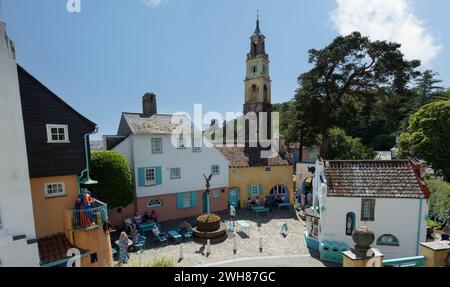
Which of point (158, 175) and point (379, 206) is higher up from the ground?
point (158, 175)

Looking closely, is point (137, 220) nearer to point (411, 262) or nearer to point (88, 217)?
point (88, 217)

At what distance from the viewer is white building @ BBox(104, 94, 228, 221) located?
17.9 meters

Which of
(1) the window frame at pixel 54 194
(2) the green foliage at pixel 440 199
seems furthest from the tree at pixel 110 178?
(2) the green foliage at pixel 440 199

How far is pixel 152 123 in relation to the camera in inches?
755

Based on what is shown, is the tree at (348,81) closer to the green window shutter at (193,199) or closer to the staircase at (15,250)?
the green window shutter at (193,199)

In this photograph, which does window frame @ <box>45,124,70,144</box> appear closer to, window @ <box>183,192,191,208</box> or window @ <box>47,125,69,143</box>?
window @ <box>47,125,69,143</box>

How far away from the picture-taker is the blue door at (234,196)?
2248cm

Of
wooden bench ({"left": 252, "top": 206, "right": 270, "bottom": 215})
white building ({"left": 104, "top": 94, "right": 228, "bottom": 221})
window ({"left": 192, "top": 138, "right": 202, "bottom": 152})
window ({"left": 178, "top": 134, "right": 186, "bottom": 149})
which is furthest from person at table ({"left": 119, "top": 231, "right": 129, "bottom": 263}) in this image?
wooden bench ({"left": 252, "top": 206, "right": 270, "bottom": 215})

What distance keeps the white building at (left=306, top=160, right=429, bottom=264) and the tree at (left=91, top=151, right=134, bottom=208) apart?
1239 cm

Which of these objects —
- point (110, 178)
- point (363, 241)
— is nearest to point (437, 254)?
point (363, 241)

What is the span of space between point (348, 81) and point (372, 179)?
1949 centimetres
